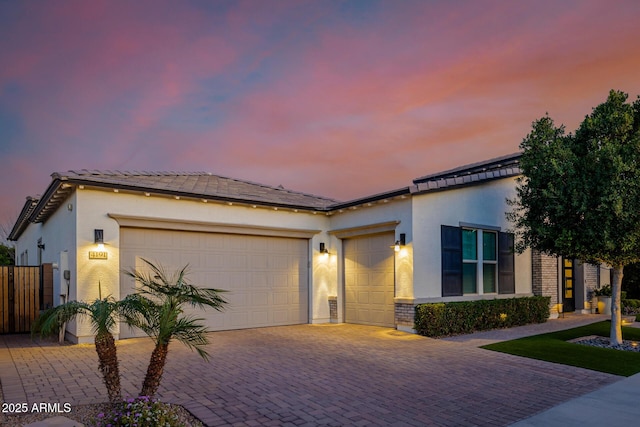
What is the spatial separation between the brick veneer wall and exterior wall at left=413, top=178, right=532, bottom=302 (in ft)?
3.62

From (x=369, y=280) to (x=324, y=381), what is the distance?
21.5 feet

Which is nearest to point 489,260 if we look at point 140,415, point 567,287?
point 567,287

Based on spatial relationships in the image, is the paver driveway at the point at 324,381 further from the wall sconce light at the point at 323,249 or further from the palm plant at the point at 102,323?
the wall sconce light at the point at 323,249

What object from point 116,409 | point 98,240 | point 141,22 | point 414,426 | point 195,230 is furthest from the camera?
point 195,230

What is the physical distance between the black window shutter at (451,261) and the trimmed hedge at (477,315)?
0.49 m

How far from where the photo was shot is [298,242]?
1354 centimetres

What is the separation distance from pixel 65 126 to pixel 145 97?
4.50 metres

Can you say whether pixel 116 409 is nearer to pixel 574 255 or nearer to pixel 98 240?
pixel 98 240

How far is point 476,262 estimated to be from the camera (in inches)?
504

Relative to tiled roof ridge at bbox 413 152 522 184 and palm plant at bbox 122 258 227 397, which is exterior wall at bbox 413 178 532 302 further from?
palm plant at bbox 122 258 227 397

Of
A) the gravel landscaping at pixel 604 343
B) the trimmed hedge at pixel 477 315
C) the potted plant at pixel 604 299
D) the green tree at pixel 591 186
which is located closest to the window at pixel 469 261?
the trimmed hedge at pixel 477 315

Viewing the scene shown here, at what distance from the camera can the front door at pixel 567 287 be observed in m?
16.0

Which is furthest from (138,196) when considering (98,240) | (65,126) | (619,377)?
(619,377)

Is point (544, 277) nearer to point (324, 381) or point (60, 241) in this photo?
point (324, 381)
